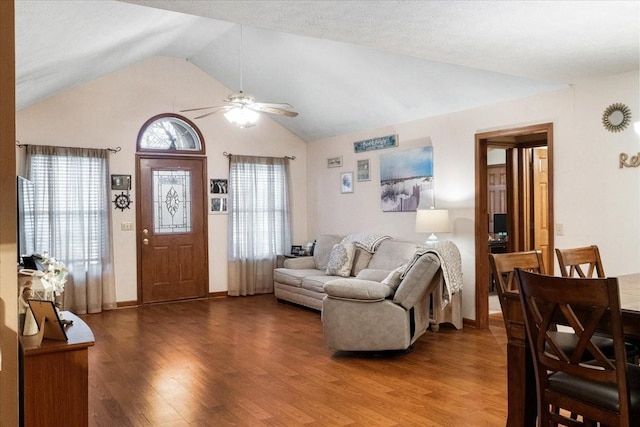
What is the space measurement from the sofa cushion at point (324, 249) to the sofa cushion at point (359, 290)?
2690 mm

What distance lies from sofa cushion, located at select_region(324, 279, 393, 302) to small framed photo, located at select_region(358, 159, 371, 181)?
293cm

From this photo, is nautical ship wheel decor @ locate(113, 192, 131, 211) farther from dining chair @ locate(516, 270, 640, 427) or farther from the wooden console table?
dining chair @ locate(516, 270, 640, 427)

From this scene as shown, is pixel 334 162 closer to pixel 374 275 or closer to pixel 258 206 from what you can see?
pixel 258 206

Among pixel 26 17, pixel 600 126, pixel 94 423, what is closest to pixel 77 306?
pixel 94 423

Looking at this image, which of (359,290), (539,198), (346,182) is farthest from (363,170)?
(359,290)

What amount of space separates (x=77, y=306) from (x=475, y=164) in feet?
17.2

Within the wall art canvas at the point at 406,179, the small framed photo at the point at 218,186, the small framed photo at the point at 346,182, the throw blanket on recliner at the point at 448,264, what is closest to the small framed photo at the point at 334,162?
the small framed photo at the point at 346,182

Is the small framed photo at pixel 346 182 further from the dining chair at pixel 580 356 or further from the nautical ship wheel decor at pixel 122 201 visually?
the dining chair at pixel 580 356

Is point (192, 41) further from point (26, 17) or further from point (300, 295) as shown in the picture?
point (26, 17)

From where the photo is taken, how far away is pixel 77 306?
6637 mm

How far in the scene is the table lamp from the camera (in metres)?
5.64

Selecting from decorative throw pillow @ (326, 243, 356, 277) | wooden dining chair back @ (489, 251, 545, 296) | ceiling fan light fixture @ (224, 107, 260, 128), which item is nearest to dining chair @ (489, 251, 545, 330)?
wooden dining chair back @ (489, 251, 545, 296)

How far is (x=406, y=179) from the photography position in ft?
21.4

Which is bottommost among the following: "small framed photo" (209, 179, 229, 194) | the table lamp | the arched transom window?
the table lamp
